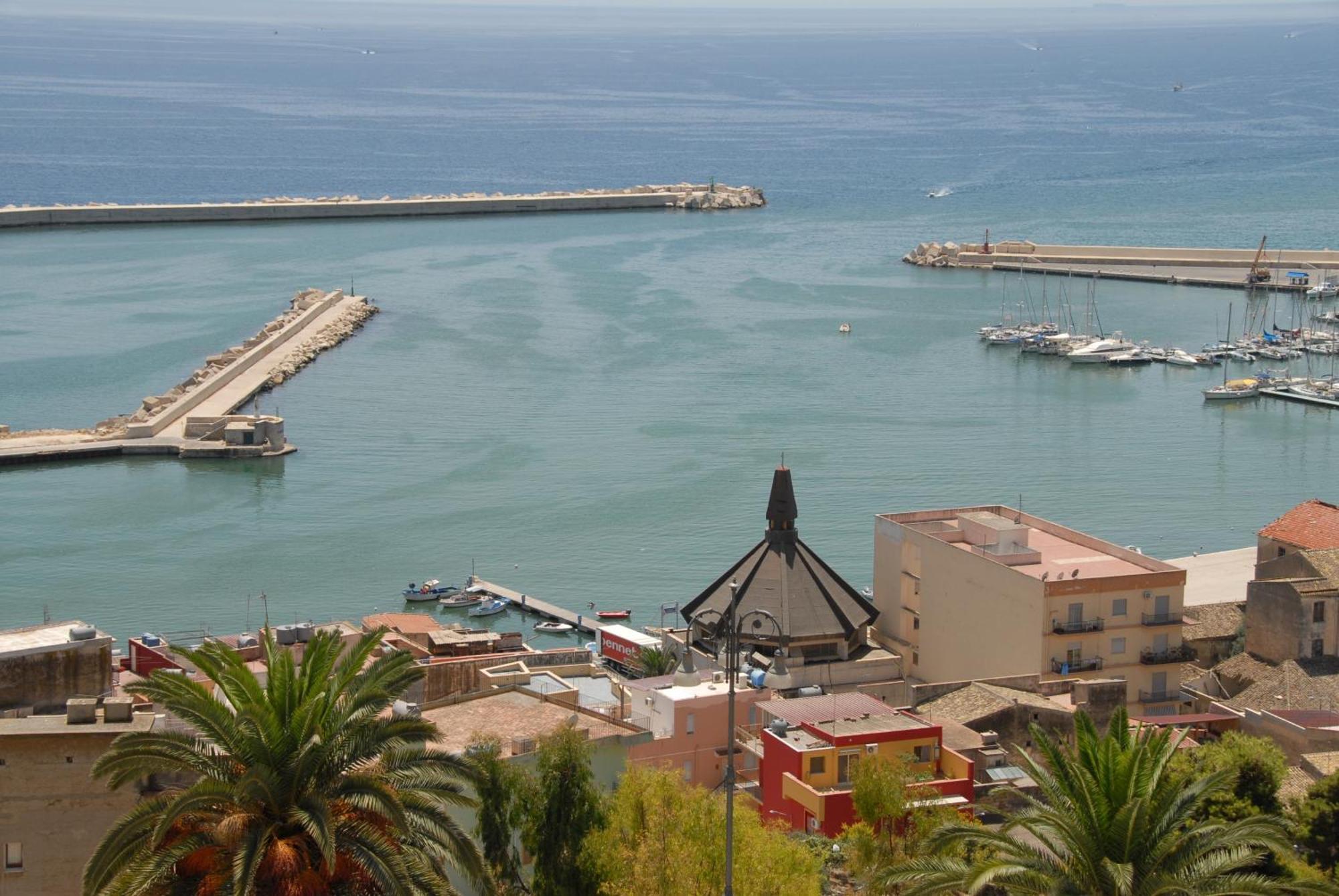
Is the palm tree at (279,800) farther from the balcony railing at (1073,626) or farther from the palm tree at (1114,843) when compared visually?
the balcony railing at (1073,626)

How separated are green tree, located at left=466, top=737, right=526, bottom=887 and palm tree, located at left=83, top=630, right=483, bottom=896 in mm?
3025

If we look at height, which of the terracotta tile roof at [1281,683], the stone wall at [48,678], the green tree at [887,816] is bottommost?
the terracotta tile roof at [1281,683]

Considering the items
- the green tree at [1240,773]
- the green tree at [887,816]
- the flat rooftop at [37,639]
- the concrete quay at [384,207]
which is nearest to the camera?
the green tree at [887,816]

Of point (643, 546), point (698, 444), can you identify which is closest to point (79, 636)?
point (643, 546)

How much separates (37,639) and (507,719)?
4.47m

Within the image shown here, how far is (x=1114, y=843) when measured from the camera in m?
11.7

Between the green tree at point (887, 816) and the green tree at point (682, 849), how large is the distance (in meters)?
0.41

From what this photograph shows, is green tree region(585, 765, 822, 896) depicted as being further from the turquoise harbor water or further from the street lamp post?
the turquoise harbor water

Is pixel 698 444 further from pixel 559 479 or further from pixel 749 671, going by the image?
pixel 749 671

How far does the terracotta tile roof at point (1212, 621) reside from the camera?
28.6 metres

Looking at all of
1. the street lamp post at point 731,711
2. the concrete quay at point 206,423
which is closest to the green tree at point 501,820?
the street lamp post at point 731,711

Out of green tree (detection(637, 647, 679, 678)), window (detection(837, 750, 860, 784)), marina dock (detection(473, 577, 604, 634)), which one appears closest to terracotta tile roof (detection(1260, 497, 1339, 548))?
green tree (detection(637, 647, 679, 678))

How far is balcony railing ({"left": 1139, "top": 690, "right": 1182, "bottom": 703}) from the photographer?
26.3 meters

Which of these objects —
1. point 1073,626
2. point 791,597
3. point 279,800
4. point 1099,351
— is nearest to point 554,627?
point 791,597
